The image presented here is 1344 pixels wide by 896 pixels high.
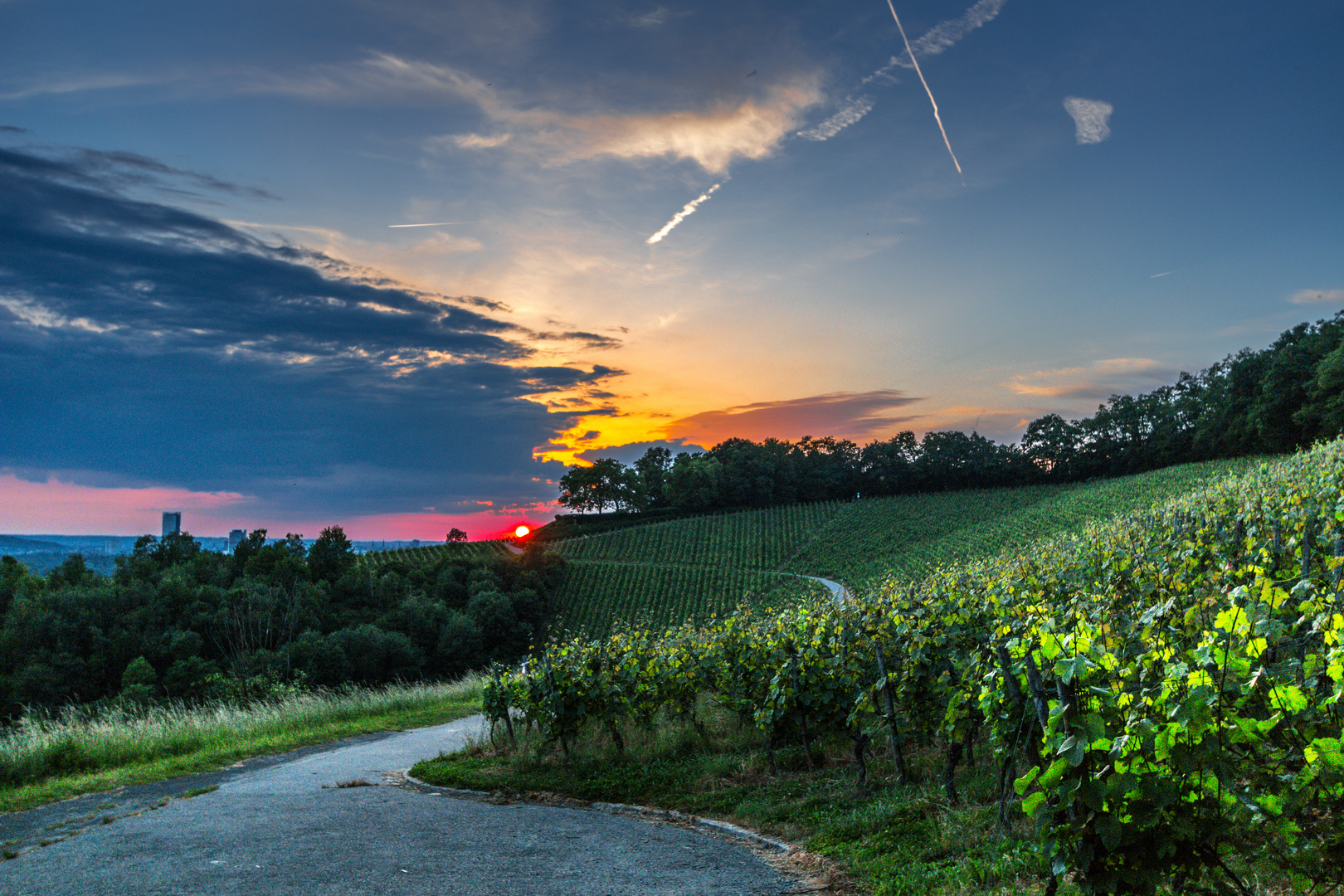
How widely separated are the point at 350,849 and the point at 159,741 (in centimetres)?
865

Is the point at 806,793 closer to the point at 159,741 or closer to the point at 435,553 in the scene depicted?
the point at 159,741

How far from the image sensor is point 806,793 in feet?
25.8

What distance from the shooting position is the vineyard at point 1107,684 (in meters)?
2.90

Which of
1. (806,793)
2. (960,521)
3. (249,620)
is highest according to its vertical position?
(249,620)

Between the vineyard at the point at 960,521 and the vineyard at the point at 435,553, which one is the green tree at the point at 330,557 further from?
the vineyard at the point at 960,521

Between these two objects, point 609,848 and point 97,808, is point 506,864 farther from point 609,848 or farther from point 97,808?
point 97,808

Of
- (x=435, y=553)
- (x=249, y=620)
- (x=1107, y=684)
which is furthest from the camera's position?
(x=435, y=553)

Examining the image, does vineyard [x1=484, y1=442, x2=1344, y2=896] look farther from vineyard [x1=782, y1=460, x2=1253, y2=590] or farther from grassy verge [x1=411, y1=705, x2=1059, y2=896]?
vineyard [x1=782, y1=460, x2=1253, y2=590]

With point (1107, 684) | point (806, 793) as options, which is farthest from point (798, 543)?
point (1107, 684)

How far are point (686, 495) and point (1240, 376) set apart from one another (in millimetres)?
65415

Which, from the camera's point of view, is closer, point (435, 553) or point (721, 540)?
point (721, 540)

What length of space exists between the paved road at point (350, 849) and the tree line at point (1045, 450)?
68652 mm

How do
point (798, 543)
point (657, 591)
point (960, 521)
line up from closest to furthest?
point (657, 591) < point (960, 521) < point (798, 543)

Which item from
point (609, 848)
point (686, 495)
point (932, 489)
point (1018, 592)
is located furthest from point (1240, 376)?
point (609, 848)
